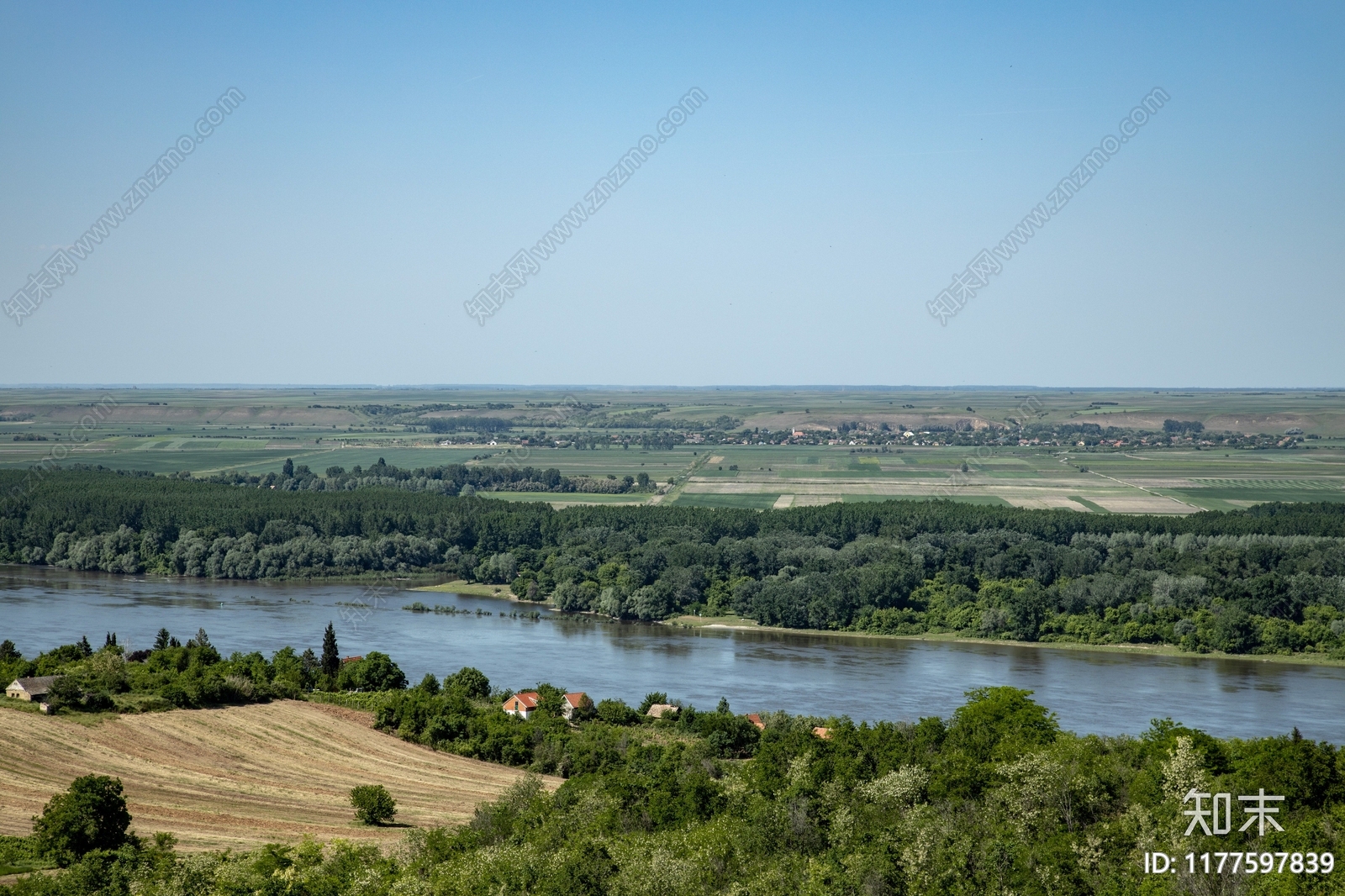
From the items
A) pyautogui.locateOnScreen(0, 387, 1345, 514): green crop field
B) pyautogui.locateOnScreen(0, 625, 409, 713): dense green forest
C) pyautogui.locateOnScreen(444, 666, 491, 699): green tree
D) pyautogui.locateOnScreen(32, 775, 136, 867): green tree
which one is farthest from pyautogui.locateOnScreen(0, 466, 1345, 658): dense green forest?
pyautogui.locateOnScreen(32, 775, 136, 867): green tree

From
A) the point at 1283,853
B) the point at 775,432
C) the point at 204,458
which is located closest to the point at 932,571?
the point at 1283,853

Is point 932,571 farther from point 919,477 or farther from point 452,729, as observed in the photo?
point 919,477

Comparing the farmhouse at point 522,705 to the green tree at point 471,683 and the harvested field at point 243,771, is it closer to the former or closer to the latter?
the green tree at point 471,683

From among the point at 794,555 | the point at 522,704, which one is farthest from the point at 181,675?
the point at 794,555

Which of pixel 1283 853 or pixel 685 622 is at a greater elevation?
pixel 1283 853

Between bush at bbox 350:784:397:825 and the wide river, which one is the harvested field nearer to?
bush at bbox 350:784:397:825

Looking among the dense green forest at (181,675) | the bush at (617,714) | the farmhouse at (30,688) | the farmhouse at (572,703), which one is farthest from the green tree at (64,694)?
the bush at (617,714)
